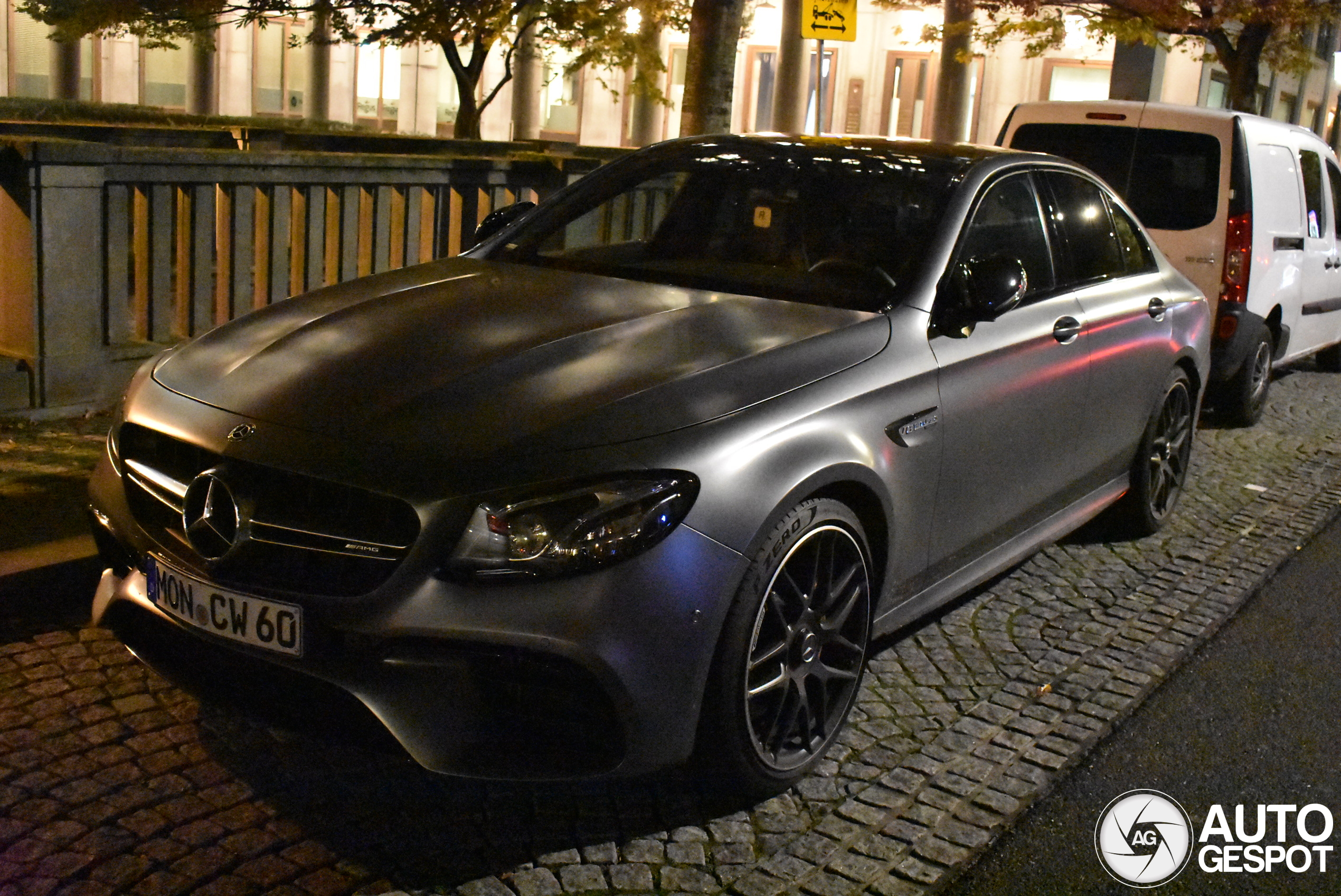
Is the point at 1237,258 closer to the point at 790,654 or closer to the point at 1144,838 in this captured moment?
the point at 1144,838

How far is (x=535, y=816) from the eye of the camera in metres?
3.62

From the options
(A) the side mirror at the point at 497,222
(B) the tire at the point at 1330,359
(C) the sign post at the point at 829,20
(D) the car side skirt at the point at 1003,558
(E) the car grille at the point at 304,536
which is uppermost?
(C) the sign post at the point at 829,20

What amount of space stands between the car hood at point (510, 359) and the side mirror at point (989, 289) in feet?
1.20

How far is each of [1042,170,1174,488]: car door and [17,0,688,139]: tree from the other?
1077 cm

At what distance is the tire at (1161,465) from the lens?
6.18 metres

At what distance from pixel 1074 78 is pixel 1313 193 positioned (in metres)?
27.8

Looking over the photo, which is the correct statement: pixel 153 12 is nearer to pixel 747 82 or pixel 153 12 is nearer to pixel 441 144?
pixel 441 144

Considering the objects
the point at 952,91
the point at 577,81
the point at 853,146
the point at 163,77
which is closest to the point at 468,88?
the point at 853,146

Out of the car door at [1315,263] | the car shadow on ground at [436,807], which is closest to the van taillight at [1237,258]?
the car door at [1315,263]

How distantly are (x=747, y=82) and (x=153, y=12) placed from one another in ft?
81.5

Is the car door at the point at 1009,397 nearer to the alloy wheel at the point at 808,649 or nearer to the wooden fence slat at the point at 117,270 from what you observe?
the alloy wheel at the point at 808,649

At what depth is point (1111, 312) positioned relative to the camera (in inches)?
219

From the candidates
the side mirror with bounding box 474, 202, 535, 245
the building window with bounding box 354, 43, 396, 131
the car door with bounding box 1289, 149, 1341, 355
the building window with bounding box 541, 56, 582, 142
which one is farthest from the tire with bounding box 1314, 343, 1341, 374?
the building window with bounding box 354, 43, 396, 131

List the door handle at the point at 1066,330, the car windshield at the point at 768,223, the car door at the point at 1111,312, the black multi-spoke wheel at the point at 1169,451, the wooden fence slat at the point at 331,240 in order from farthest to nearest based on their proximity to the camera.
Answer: the wooden fence slat at the point at 331,240
the black multi-spoke wheel at the point at 1169,451
the car door at the point at 1111,312
the door handle at the point at 1066,330
the car windshield at the point at 768,223
